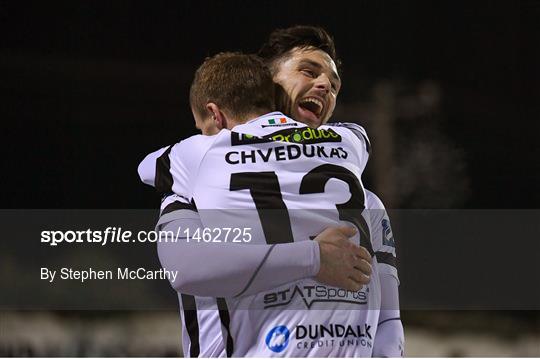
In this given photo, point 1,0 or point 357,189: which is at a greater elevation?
point 1,0

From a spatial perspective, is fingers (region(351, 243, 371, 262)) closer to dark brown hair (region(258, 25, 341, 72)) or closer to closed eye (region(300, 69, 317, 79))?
closed eye (region(300, 69, 317, 79))

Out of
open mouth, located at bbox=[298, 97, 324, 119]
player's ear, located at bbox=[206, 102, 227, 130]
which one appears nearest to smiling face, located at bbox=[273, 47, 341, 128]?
open mouth, located at bbox=[298, 97, 324, 119]

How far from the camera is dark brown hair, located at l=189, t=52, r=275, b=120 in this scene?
10.2 feet

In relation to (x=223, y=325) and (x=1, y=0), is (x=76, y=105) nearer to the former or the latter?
(x=1, y=0)

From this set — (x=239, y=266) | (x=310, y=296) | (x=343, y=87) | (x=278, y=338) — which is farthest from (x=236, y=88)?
(x=343, y=87)

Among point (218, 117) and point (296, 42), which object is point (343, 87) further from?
point (218, 117)

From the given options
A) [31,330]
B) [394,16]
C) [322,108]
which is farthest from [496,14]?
[31,330]

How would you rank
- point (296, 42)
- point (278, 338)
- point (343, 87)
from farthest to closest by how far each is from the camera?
point (343, 87) < point (296, 42) < point (278, 338)

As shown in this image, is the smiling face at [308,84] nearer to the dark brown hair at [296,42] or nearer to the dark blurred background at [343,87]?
the dark brown hair at [296,42]

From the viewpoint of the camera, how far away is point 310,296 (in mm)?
2756

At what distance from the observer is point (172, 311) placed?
15.0 feet

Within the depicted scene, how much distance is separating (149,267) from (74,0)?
1.42 meters

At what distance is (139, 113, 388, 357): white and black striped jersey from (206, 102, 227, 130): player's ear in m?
0.14

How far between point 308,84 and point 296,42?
313 mm
